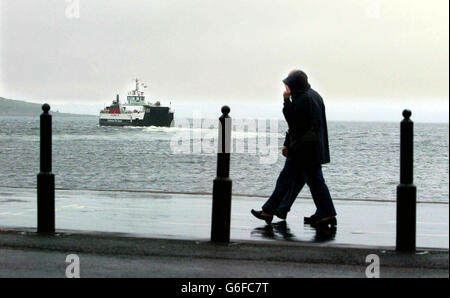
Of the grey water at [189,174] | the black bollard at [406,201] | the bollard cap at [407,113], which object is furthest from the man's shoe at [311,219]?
the grey water at [189,174]

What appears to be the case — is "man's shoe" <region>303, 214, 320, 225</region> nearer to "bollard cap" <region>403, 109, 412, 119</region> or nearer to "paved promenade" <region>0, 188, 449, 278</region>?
"paved promenade" <region>0, 188, 449, 278</region>

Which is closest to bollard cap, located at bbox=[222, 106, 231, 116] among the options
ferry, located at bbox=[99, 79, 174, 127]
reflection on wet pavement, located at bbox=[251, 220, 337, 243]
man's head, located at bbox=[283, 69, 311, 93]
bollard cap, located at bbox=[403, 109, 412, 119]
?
reflection on wet pavement, located at bbox=[251, 220, 337, 243]

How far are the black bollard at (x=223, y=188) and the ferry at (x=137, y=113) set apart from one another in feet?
464

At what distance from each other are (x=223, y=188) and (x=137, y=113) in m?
144

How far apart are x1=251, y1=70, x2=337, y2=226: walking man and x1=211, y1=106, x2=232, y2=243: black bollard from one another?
64.5 inches

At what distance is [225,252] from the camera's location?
8.84 metres

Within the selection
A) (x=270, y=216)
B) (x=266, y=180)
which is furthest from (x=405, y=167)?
(x=266, y=180)

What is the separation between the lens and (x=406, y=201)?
896 centimetres

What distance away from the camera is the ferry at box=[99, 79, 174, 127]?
15212 centimetres

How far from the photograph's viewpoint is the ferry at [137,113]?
152125 mm

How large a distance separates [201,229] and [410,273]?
11.8 ft

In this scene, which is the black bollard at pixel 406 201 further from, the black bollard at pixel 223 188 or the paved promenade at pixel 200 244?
the black bollard at pixel 223 188
